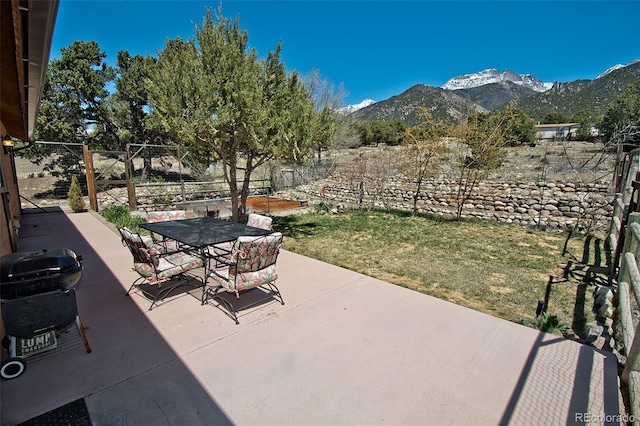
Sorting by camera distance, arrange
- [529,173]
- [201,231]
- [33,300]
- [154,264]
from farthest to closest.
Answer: [529,173], [201,231], [154,264], [33,300]

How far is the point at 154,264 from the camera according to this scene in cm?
353

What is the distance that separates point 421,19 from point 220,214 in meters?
12.6

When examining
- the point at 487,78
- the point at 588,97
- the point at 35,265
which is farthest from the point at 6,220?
the point at 487,78

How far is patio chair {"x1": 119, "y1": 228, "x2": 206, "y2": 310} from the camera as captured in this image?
350 centimetres

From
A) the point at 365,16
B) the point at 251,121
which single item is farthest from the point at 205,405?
the point at 365,16

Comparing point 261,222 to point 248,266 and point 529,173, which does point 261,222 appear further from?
point 529,173

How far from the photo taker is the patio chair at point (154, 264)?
350 cm

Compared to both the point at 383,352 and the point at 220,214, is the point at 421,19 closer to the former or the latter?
the point at 220,214

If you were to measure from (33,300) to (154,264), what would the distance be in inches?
48.8

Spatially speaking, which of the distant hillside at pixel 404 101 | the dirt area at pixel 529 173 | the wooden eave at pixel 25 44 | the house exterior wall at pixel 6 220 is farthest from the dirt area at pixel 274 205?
the distant hillside at pixel 404 101

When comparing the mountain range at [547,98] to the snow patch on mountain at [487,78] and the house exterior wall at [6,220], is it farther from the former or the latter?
the snow patch on mountain at [487,78]

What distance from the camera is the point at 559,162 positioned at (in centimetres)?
1234

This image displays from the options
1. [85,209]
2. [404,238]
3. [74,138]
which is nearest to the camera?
[404,238]

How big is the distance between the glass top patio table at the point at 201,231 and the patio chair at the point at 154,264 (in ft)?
1.08
